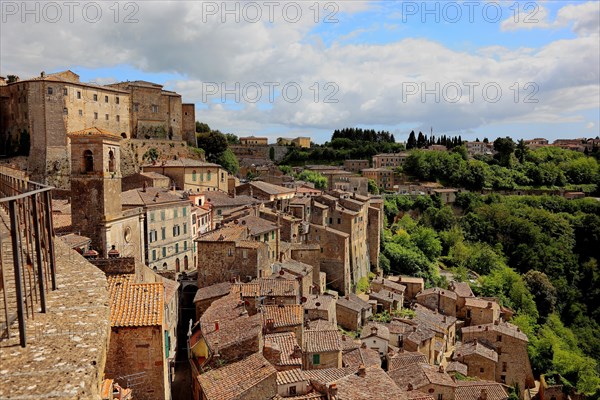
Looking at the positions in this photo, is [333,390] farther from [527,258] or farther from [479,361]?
[527,258]

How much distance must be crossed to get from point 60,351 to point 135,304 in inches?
210

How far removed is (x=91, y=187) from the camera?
22.9 meters

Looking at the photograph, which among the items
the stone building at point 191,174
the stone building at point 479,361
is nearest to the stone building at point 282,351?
the stone building at point 479,361

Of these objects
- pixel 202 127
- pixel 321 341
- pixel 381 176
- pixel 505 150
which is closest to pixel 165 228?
pixel 321 341

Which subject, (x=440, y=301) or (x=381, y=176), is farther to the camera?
(x=381, y=176)

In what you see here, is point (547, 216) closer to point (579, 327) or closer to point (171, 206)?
point (579, 327)

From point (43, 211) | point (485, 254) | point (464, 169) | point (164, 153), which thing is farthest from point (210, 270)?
point (464, 169)

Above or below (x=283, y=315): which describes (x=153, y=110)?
above

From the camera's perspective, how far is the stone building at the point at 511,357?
3831 cm

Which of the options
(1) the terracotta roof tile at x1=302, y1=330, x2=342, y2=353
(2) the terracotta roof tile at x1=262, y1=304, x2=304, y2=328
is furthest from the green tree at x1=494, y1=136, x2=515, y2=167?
(2) the terracotta roof tile at x1=262, y1=304, x2=304, y2=328

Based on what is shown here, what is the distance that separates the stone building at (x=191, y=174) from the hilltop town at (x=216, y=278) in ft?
0.71

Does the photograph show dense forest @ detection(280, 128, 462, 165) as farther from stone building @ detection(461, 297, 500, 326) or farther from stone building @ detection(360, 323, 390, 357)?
stone building @ detection(360, 323, 390, 357)

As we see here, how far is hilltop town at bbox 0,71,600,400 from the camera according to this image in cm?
628

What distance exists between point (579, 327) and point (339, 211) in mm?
38120
